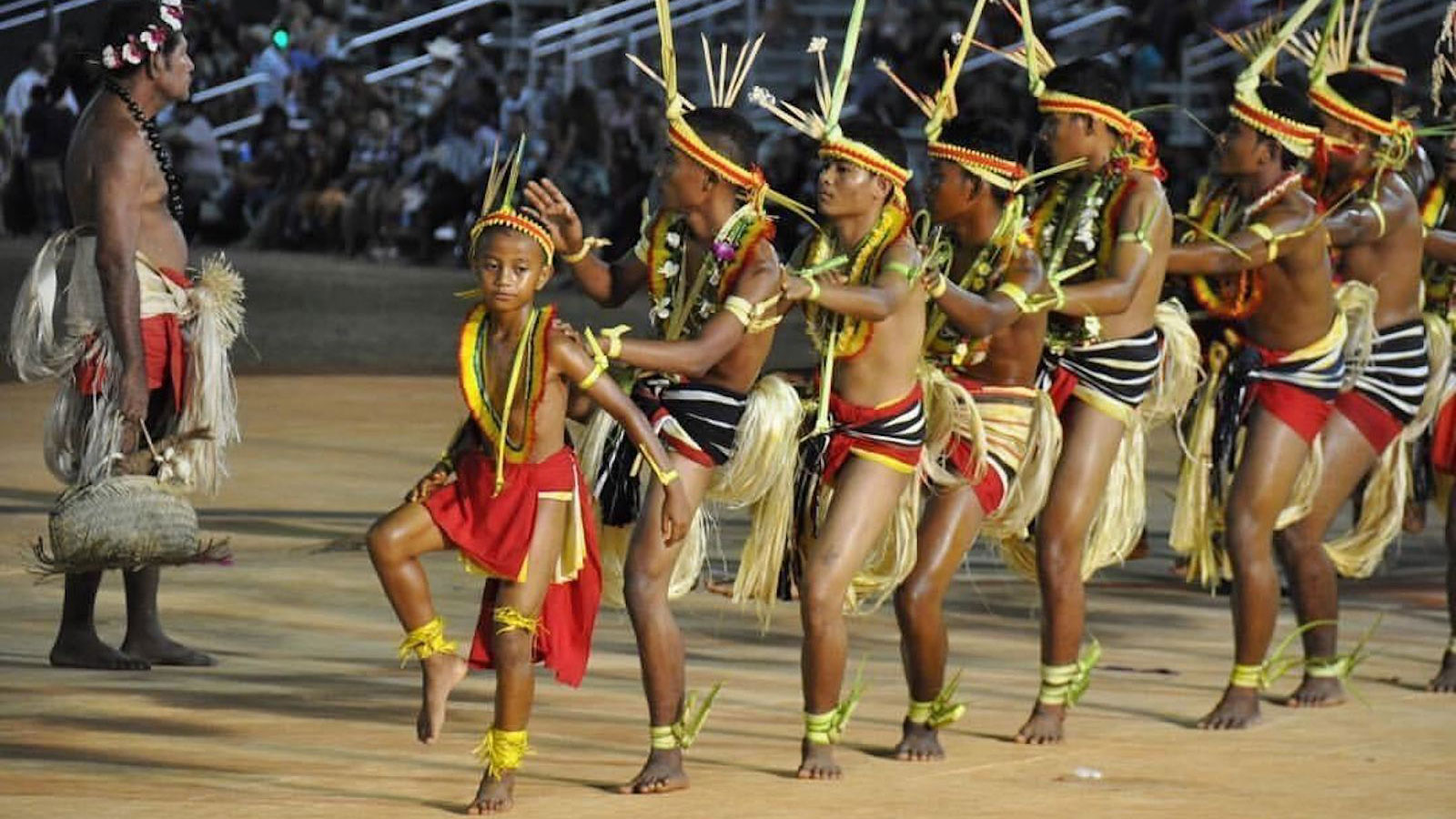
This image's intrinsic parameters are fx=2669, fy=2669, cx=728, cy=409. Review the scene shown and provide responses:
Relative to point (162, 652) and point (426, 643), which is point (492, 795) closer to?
point (426, 643)

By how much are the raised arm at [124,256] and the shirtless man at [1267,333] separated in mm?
2815

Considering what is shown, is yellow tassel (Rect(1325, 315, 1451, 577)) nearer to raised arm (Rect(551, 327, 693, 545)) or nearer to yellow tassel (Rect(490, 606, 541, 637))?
raised arm (Rect(551, 327, 693, 545))

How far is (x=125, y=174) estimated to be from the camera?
24.1ft

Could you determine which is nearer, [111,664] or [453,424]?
[111,664]

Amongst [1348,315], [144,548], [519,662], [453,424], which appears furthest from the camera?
[453,424]

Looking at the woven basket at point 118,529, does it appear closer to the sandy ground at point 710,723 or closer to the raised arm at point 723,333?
the sandy ground at point 710,723

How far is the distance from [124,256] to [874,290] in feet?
7.51

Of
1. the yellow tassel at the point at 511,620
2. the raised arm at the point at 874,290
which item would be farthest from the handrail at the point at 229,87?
the yellow tassel at the point at 511,620

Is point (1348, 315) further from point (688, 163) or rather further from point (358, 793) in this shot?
point (358, 793)

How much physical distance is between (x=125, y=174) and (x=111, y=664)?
53.6 inches

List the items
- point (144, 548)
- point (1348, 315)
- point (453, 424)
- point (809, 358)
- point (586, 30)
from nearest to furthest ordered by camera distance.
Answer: point (144, 548), point (1348, 315), point (453, 424), point (809, 358), point (586, 30)

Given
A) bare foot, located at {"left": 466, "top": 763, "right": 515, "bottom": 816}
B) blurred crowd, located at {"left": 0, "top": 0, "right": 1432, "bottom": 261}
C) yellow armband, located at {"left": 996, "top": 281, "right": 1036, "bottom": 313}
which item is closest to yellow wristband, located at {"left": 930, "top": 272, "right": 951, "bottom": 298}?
yellow armband, located at {"left": 996, "top": 281, "right": 1036, "bottom": 313}

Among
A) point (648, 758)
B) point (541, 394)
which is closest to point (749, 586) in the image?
point (648, 758)

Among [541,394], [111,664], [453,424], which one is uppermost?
[541,394]
